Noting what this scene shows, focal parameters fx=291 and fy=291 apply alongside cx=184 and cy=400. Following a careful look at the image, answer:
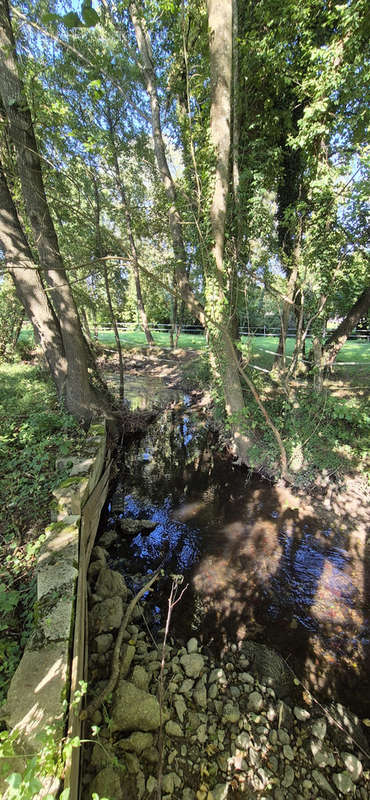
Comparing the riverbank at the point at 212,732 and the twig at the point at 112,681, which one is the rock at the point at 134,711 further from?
the twig at the point at 112,681

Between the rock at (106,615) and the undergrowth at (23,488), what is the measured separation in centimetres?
90

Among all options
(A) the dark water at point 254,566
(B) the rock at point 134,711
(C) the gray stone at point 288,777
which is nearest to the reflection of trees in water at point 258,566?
(A) the dark water at point 254,566

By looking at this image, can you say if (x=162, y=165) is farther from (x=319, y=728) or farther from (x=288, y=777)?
(x=288, y=777)

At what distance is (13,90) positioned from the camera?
4.65 metres

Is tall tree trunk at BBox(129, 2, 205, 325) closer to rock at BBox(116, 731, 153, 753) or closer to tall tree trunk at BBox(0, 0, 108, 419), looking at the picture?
tall tree trunk at BBox(0, 0, 108, 419)

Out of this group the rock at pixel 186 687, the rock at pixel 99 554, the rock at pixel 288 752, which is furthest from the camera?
the rock at pixel 99 554

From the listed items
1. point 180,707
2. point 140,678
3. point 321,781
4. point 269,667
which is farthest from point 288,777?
point 140,678

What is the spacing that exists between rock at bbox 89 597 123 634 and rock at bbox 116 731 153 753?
0.97 meters

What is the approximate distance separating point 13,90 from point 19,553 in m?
6.85

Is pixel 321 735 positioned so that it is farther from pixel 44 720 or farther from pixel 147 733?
pixel 44 720

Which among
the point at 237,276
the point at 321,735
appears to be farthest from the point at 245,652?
the point at 237,276

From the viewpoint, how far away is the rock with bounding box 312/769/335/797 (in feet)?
7.61

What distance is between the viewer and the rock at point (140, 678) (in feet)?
9.30

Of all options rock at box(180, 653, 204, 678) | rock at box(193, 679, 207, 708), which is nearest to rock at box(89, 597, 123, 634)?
rock at box(180, 653, 204, 678)
